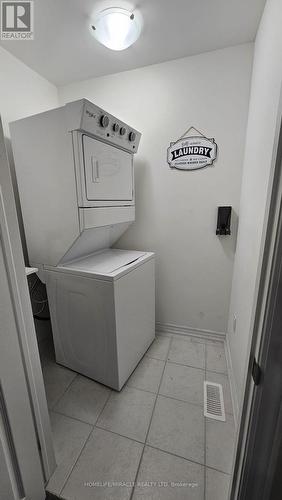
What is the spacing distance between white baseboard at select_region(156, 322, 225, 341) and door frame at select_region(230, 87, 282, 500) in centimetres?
141

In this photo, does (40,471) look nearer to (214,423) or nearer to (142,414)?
(142,414)

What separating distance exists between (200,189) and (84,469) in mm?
2127

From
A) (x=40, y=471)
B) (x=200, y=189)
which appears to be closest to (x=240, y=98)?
(x=200, y=189)

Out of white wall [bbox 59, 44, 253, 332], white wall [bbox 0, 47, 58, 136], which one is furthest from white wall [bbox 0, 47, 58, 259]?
white wall [bbox 59, 44, 253, 332]

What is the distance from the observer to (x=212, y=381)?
1.62m

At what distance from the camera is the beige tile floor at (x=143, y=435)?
1.02 meters

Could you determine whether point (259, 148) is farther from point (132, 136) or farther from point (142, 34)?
point (142, 34)

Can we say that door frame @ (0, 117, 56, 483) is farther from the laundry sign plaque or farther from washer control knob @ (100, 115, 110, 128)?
the laundry sign plaque

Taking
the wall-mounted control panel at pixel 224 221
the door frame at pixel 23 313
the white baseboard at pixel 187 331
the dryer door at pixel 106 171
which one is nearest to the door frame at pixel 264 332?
the door frame at pixel 23 313

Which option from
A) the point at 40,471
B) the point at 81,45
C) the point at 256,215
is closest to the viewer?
the point at 40,471

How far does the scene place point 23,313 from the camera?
2.81 feet

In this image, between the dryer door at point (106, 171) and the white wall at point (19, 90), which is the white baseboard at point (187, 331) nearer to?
the dryer door at point (106, 171)

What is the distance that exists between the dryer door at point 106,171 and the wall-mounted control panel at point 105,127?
0.05m

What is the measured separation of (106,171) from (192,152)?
85 centimetres
